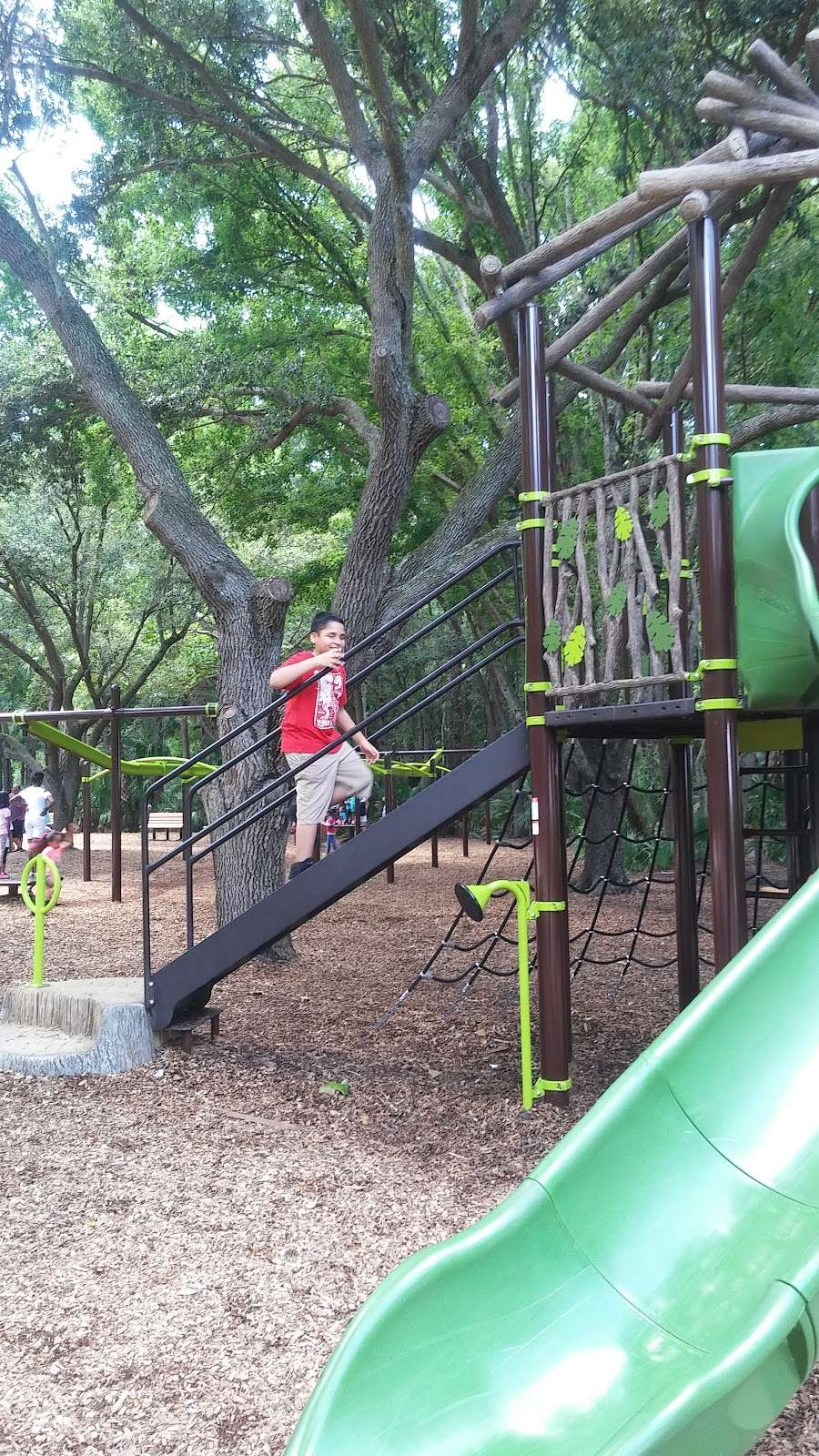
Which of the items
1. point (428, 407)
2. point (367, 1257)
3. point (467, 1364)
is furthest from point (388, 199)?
point (467, 1364)

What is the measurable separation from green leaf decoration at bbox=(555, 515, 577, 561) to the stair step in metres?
3.23

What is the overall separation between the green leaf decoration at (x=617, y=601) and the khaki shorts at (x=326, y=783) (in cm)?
184

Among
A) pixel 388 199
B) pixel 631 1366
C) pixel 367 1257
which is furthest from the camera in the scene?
pixel 388 199

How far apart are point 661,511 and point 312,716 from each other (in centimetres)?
243

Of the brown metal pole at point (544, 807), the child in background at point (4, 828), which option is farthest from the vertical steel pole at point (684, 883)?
the child in background at point (4, 828)

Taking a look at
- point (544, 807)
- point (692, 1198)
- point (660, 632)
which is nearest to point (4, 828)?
point (544, 807)

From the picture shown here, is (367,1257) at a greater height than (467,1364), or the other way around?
(467,1364)

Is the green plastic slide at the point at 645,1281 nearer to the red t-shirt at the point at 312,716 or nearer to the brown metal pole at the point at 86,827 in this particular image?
the red t-shirt at the point at 312,716

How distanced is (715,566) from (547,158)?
10.9 m

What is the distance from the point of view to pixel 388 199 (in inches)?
308

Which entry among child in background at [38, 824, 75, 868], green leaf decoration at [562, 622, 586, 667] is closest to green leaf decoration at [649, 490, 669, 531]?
green leaf decoration at [562, 622, 586, 667]

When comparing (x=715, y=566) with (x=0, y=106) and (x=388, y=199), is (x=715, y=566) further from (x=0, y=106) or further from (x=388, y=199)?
(x=0, y=106)

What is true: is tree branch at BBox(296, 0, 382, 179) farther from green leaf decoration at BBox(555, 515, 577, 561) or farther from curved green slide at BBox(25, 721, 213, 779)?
curved green slide at BBox(25, 721, 213, 779)

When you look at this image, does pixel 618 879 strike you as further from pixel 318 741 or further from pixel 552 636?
pixel 552 636
